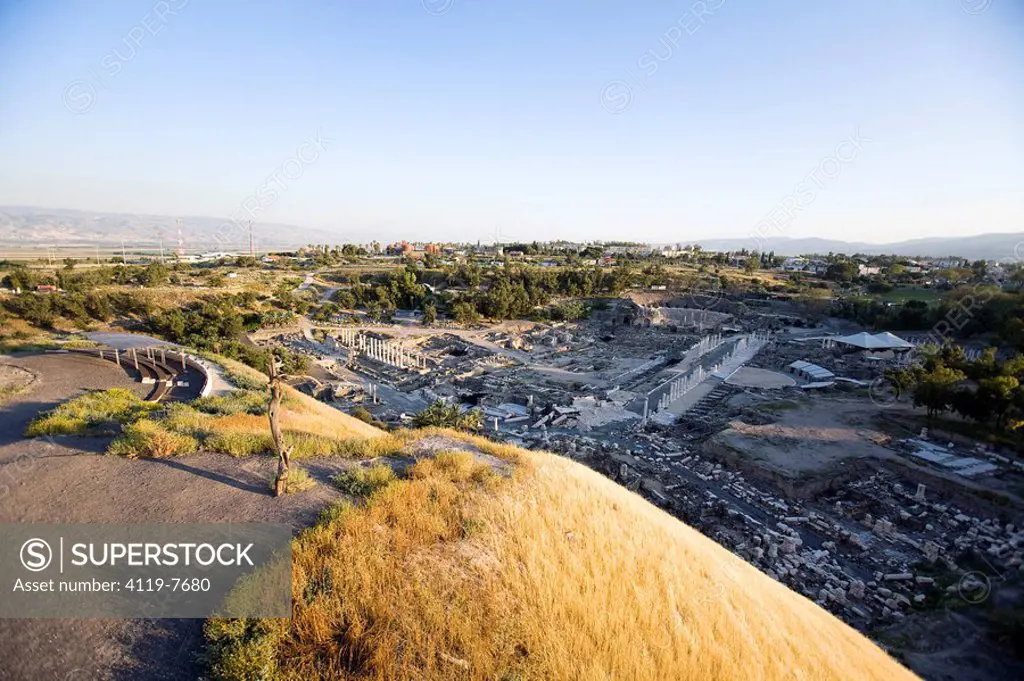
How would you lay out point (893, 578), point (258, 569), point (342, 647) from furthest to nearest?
point (893, 578) → point (258, 569) → point (342, 647)

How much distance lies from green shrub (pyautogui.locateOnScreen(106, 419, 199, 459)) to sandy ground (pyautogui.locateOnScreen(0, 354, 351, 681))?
0.19m

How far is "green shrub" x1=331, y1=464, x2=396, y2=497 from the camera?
6.70 meters

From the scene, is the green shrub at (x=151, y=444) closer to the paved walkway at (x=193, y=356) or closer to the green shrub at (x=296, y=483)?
the green shrub at (x=296, y=483)

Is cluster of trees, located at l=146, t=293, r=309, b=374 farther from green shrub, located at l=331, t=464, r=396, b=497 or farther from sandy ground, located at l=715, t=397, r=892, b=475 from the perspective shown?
sandy ground, located at l=715, t=397, r=892, b=475

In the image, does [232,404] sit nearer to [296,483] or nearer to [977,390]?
[296,483]

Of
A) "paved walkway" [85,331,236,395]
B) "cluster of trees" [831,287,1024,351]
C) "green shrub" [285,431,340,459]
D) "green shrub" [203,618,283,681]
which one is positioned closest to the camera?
"green shrub" [203,618,283,681]

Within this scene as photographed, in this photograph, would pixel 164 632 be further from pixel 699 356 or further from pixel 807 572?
pixel 699 356

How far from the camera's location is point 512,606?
4.63 m

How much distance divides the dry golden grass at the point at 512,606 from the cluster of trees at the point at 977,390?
18515 mm

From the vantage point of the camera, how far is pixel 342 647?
154 inches

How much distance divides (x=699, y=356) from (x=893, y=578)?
85.5 ft

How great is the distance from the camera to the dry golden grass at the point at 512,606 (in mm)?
3900

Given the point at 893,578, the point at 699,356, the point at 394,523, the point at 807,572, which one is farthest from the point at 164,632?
the point at 699,356

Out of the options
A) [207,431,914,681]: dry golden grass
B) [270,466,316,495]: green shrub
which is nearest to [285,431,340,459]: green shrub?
[270,466,316,495]: green shrub
